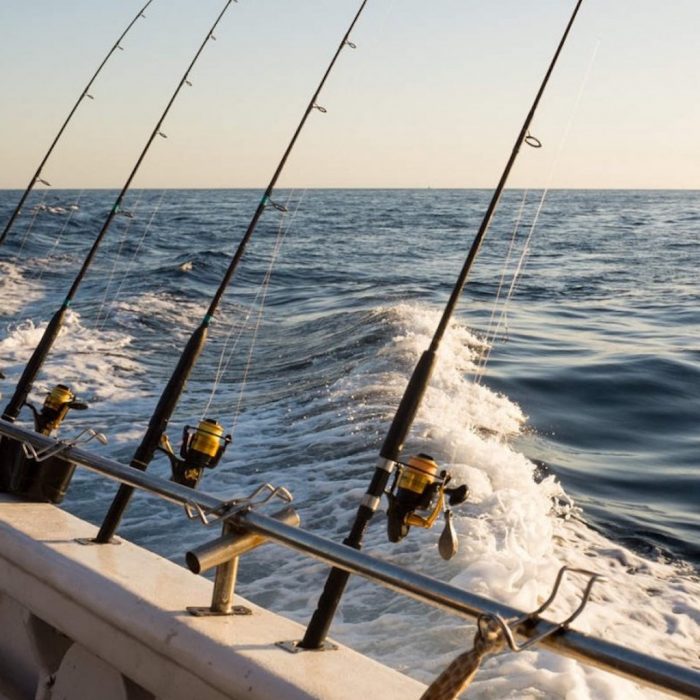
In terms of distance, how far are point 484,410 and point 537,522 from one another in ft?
8.90

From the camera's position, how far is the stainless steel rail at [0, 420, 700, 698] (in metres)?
1.24

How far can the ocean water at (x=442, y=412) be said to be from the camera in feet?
14.5

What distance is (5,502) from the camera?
2.68m

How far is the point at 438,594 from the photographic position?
1488 mm

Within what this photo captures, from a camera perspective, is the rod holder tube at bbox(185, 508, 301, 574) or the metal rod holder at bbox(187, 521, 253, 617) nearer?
the rod holder tube at bbox(185, 508, 301, 574)

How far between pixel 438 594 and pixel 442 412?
19.7 ft

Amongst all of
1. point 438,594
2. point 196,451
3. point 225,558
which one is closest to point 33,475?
point 196,451

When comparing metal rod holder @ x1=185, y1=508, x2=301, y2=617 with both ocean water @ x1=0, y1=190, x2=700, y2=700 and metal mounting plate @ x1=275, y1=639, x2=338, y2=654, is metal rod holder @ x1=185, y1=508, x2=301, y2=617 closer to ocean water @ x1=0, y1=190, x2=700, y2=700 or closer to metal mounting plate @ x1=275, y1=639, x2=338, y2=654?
metal mounting plate @ x1=275, y1=639, x2=338, y2=654

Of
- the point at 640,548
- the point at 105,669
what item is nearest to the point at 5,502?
the point at 105,669

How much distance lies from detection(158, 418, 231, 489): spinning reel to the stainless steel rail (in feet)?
1.45

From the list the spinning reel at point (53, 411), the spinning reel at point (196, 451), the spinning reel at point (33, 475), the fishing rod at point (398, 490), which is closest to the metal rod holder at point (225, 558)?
the fishing rod at point (398, 490)

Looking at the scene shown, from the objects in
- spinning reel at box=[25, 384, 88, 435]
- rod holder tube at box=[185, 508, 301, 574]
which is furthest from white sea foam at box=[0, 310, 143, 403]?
rod holder tube at box=[185, 508, 301, 574]

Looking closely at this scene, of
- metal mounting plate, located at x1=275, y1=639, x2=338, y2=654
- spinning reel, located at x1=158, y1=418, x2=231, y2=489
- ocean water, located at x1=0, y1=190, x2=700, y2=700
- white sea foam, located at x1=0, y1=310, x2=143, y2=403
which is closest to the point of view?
metal mounting plate, located at x1=275, y1=639, x2=338, y2=654

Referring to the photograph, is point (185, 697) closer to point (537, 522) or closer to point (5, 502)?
point (5, 502)
